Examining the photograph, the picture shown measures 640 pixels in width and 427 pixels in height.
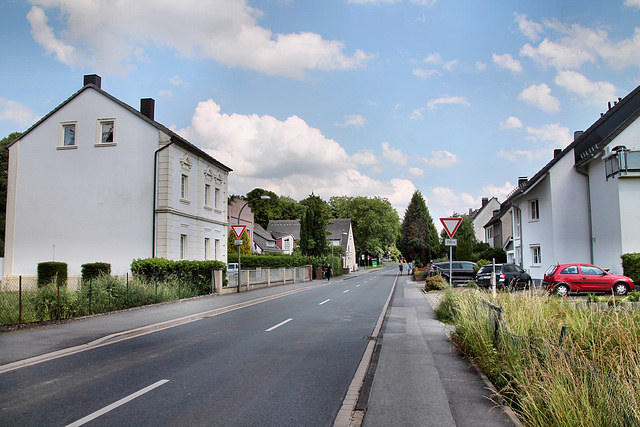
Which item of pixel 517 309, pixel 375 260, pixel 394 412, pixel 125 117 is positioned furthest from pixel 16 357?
pixel 375 260

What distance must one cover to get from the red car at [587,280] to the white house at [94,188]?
20.7m

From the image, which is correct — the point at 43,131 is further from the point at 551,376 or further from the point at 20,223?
the point at 551,376

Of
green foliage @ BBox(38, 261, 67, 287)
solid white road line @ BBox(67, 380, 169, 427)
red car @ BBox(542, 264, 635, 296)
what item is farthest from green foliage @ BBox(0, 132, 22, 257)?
red car @ BBox(542, 264, 635, 296)

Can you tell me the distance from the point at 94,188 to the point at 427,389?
26.1 m

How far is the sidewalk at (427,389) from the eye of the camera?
5.21m

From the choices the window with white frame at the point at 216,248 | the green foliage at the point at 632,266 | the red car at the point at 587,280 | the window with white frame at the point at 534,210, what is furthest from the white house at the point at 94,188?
the green foliage at the point at 632,266

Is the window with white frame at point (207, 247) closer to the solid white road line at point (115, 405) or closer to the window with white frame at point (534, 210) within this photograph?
the window with white frame at point (534, 210)

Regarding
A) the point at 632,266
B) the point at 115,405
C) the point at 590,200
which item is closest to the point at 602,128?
the point at 590,200

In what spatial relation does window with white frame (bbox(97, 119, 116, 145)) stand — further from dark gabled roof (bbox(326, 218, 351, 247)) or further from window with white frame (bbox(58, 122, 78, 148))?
dark gabled roof (bbox(326, 218, 351, 247))

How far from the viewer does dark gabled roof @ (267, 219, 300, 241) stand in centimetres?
8325

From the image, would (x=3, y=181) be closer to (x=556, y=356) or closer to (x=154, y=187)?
(x=154, y=187)

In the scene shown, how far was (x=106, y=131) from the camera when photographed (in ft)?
91.6

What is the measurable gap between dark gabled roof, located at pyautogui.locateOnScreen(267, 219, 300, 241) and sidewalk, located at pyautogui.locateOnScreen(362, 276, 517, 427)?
7271 cm

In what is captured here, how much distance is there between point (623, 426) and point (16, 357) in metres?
9.67
